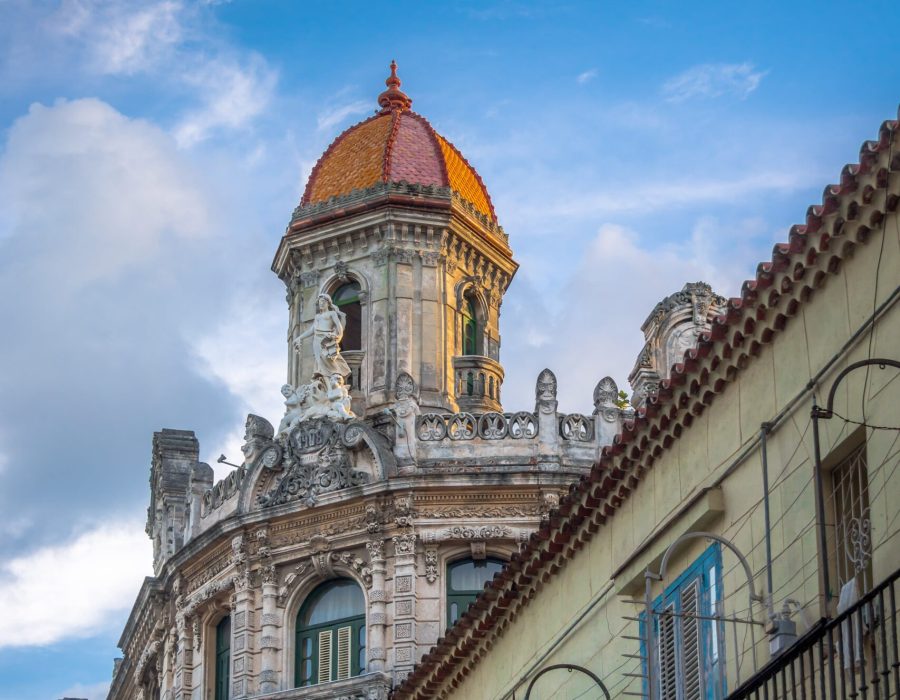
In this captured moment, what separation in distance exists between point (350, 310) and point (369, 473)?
6.33 m

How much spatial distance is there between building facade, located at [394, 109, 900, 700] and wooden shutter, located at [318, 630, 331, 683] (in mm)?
18342

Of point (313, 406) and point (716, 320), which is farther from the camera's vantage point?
point (313, 406)

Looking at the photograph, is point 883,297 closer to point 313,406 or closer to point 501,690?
point 501,690

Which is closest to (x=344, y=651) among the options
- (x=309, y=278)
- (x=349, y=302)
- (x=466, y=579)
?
(x=466, y=579)

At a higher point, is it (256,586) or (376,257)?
(376,257)

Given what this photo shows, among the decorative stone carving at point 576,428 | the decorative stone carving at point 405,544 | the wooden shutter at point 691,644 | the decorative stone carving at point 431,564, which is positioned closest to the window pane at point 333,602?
the decorative stone carving at point 405,544

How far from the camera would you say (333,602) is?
43250mm

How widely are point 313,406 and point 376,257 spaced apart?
5.14 m

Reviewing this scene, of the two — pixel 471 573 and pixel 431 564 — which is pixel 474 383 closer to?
pixel 471 573

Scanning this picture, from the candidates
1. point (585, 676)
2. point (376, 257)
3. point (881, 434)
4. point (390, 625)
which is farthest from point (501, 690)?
point (376, 257)

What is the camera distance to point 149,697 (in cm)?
5022

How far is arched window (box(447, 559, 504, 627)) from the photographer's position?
41.9 metres

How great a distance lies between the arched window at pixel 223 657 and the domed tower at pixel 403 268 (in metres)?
5.42

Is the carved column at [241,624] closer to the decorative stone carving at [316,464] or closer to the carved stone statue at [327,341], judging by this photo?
the decorative stone carving at [316,464]
